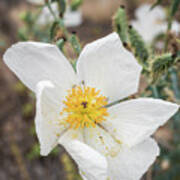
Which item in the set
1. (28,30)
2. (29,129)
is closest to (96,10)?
(29,129)

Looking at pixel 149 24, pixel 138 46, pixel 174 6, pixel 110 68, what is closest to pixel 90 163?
pixel 110 68

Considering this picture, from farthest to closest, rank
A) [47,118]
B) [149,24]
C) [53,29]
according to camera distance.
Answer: [149,24], [53,29], [47,118]

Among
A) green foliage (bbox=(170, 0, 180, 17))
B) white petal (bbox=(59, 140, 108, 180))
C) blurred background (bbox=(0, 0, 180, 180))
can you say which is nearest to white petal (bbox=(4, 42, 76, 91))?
white petal (bbox=(59, 140, 108, 180))

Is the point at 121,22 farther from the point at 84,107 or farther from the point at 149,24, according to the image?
the point at 149,24

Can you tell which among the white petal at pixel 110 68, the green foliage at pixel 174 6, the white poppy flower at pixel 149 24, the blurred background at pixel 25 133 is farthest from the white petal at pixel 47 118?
the white poppy flower at pixel 149 24

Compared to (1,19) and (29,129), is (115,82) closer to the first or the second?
(29,129)

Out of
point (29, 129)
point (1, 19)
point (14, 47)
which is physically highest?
point (14, 47)

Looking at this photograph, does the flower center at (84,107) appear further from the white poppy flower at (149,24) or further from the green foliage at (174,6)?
the white poppy flower at (149,24)
